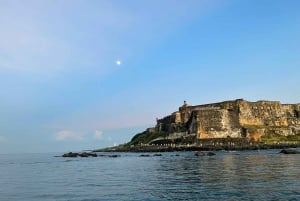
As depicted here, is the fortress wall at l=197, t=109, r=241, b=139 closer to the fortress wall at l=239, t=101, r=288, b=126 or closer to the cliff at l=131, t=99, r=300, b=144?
the cliff at l=131, t=99, r=300, b=144

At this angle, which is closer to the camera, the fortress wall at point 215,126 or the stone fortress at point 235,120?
the fortress wall at point 215,126

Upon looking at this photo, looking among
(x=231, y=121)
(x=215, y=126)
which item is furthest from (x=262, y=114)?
(x=215, y=126)

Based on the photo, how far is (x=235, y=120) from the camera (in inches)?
5310

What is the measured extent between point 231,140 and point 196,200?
102 meters

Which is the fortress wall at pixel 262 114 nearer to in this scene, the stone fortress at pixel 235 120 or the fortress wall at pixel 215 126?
the stone fortress at pixel 235 120

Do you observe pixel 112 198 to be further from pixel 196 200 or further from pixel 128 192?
pixel 196 200

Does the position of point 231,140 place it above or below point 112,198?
above

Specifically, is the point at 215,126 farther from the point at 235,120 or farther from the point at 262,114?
the point at 262,114

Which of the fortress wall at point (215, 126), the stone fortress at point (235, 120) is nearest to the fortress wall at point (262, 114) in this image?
the stone fortress at point (235, 120)

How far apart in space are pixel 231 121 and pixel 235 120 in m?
3.13

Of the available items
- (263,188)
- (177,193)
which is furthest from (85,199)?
(263,188)

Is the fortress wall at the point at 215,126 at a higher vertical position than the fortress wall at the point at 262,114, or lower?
lower

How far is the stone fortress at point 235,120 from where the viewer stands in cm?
12925

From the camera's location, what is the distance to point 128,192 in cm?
3095
